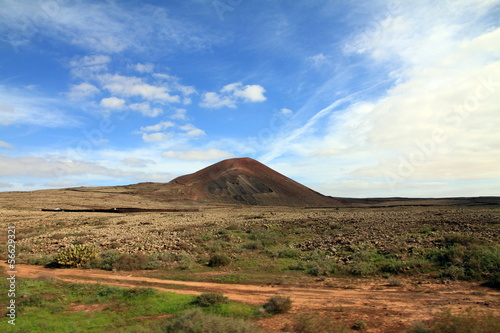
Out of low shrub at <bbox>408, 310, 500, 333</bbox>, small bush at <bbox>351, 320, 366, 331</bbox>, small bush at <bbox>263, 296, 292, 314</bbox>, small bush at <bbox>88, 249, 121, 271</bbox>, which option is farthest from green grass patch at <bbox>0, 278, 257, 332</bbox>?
low shrub at <bbox>408, 310, 500, 333</bbox>

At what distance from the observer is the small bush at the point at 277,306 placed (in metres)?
8.80

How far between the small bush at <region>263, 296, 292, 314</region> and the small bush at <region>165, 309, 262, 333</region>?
1.59 meters

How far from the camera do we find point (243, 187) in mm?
96062

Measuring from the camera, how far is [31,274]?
555 inches

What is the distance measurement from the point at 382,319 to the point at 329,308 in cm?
150

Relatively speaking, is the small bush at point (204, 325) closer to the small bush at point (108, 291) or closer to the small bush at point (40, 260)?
the small bush at point (108, 291)

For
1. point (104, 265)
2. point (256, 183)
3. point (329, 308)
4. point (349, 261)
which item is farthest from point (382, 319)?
point (256, 183)

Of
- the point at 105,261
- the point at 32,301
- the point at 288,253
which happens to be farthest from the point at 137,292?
the point at 288,253

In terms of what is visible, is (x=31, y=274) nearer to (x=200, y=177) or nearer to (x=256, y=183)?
(x=256, y=183)

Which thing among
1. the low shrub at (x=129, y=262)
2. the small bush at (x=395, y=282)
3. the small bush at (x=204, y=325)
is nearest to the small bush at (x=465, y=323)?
the small bush at (x=395, y=282)

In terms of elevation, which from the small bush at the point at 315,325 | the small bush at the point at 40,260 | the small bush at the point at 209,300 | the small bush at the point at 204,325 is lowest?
the small bush at the point at 40,260

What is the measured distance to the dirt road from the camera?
834cm

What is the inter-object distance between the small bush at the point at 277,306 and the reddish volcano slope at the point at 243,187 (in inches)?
3075

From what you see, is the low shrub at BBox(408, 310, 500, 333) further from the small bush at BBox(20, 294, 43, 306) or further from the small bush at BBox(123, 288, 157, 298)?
the small bush at BBox(20, 294, 43, 306)
